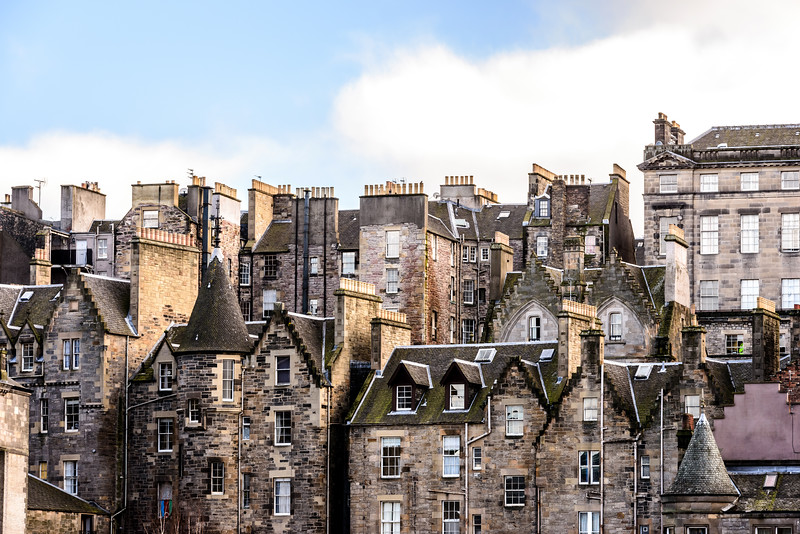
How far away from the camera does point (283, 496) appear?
89.2 meters

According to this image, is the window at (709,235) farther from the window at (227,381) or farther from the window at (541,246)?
the window at (227,381)

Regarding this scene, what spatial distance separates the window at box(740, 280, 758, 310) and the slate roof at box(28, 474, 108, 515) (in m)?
38.3

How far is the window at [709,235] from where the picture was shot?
370 feet

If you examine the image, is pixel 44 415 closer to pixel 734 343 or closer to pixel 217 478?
pixel 217 478

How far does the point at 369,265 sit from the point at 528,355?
25563 mm

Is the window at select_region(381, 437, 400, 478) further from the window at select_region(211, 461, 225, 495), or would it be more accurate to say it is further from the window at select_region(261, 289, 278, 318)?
the window at select_region(261, 289, 278, 318)

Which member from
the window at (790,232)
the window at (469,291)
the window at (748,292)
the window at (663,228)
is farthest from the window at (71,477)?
the window at (790,232)

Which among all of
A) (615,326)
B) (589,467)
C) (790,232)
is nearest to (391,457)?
(589,467)

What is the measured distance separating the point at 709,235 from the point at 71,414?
38204mm

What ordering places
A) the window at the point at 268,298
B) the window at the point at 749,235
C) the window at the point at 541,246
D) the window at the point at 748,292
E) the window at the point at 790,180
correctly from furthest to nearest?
the window at the point at 268,298 < the window at the point at 541,246 < the window at the point at 749,235 < the window at the point at 790,180 < the window at the point at 748,292

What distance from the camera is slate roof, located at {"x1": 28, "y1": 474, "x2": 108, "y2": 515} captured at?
88938 millimetres

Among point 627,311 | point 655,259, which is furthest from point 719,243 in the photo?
point 627,311

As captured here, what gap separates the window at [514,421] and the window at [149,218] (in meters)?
41.4

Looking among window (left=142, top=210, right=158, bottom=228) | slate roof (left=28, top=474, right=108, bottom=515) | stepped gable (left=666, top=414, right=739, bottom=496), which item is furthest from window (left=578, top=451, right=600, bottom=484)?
window (left=142, top=210, right=158, bottom=228)
